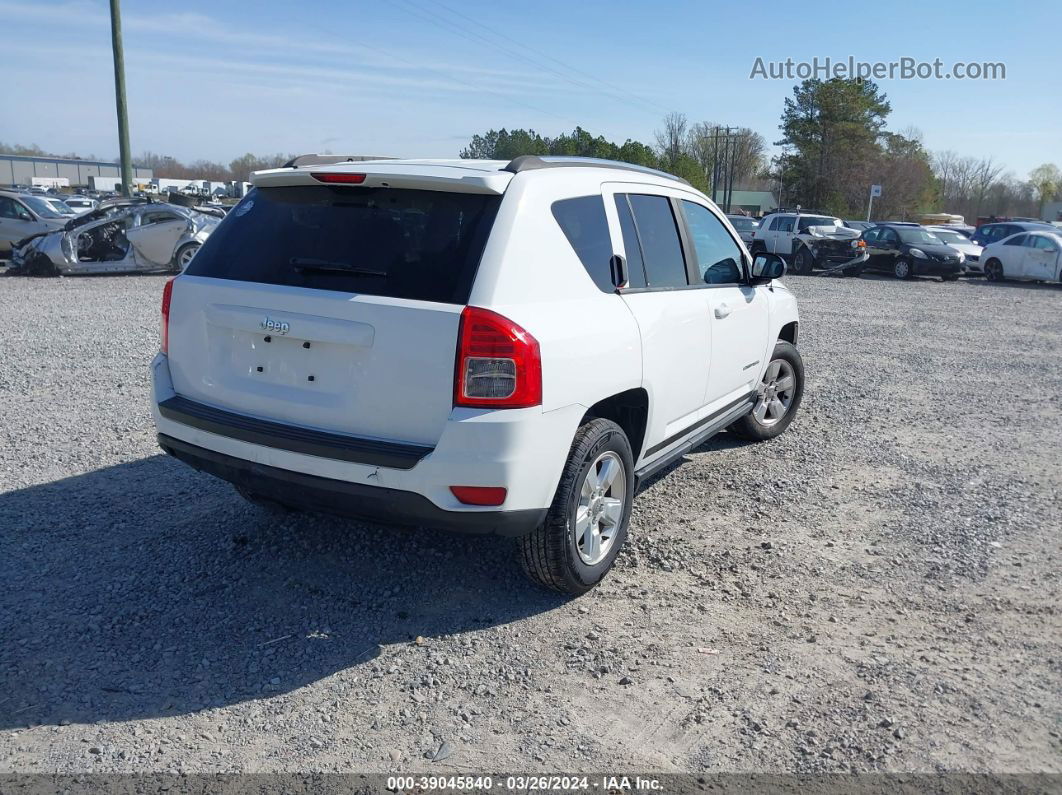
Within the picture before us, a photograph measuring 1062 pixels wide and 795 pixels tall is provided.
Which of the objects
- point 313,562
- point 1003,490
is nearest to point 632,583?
point 313,562

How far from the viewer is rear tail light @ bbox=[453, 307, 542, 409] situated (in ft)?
10.8

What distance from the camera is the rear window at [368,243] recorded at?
3.46 metres

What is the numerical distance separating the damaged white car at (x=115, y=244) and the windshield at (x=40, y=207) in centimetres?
205

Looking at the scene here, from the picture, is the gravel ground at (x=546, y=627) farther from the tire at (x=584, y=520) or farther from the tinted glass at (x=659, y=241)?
the tinted glass at (x=659, y=241)

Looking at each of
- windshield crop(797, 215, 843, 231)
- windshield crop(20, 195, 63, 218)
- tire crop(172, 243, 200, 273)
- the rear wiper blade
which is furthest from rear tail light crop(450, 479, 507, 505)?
windshield crop(797, 215, 843, 231)

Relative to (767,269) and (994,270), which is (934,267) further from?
(767,269)

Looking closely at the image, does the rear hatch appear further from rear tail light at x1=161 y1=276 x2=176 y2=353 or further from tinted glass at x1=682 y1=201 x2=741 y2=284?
tinted glass at x1=682 y1=201 x2=741 y2=284

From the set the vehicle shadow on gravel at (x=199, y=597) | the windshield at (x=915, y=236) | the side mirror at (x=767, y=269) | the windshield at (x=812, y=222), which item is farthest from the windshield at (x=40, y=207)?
the windshield at (x=915, y=236)

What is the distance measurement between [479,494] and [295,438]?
0.80 meters

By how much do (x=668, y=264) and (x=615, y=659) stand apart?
222 cm

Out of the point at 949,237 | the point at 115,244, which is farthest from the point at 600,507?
the point at 949,237

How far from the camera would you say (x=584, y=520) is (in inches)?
156

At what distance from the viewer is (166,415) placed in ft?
13.0

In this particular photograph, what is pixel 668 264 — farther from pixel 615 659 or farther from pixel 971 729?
pixel 971 729
